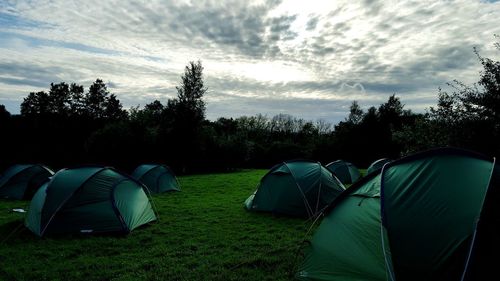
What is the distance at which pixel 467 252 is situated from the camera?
4.57 m

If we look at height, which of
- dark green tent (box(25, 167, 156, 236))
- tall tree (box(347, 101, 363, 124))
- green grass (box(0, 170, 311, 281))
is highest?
tall tree (box(347, 101, 363, 124))

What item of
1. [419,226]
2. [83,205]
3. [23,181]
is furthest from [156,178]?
[419,226]

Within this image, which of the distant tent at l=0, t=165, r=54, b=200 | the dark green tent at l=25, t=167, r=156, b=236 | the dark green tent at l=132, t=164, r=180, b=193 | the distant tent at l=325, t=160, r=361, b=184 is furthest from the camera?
the distant tent at l=325, t=160, r=361, b=184

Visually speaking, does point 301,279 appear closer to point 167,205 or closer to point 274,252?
point 274,252

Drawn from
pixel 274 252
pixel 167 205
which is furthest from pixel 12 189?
pixel 274 252

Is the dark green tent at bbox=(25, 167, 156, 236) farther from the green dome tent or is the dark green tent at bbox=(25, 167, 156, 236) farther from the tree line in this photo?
the tree line

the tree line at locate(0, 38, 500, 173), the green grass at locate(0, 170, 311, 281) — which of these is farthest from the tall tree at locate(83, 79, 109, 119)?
the green grass at locate(0, 170, 311, 281)

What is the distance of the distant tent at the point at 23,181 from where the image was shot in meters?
17.2

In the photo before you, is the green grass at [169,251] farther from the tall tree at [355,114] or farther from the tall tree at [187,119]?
the tall tree at [355,114]

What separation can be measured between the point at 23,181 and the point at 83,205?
1053cm

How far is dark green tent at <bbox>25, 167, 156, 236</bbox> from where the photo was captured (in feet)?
31.4

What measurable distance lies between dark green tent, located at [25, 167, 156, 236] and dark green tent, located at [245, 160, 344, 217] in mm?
4926

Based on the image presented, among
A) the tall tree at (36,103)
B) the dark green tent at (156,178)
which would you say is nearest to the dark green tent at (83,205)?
the dark green tent at (156,178)

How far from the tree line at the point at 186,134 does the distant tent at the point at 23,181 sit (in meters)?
16.1
